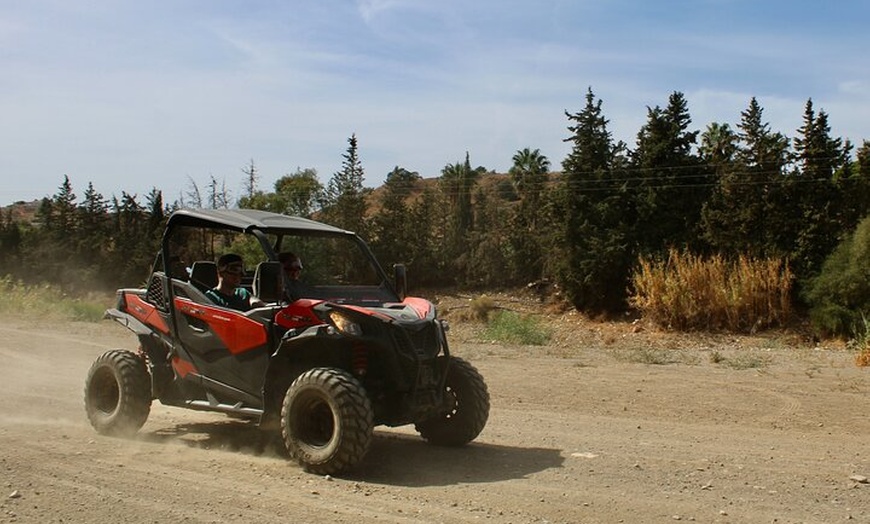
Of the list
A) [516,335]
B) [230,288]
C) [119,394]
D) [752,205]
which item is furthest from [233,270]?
[752,205]

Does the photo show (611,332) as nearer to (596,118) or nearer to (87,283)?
(596,118)

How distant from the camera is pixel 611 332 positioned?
36281mm

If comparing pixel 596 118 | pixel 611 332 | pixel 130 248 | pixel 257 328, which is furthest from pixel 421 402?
pixel 130 248

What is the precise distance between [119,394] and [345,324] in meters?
3.35

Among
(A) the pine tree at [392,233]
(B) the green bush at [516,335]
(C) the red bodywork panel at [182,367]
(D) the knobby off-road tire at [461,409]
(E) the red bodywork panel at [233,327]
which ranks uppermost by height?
(A) the pine tree at [392,233]

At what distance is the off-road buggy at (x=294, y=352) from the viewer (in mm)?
7328

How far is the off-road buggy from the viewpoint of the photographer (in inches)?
289

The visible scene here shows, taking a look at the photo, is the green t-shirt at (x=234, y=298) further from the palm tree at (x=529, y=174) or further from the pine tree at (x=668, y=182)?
the palm tree at (x=529, y=174)

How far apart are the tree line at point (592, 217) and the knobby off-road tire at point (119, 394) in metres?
30.1

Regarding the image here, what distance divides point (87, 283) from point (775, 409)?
5044cm

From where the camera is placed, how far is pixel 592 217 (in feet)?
134

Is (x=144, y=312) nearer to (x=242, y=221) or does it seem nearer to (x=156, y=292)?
(x=156, y=292)

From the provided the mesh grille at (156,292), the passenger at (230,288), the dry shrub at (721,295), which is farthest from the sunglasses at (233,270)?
the dry shrub at (721,295)

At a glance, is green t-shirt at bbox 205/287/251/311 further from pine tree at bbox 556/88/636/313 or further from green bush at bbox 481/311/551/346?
pine tree at bbox 556/88/636/313
